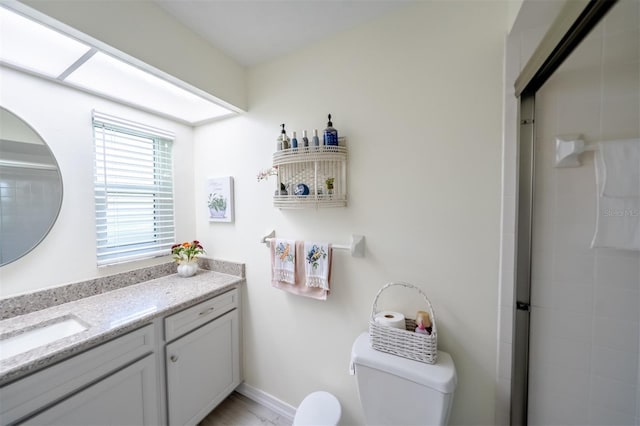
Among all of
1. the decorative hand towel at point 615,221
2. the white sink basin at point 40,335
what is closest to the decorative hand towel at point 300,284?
the white sink basin at point 40,335

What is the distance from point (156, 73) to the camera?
124cm

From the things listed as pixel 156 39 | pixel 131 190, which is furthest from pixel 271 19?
pixel 131 190

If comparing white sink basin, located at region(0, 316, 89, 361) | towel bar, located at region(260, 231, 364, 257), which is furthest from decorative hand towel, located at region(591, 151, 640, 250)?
white sink basin, located at region(0, 316, 89, 361)

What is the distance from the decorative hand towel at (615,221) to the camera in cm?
74

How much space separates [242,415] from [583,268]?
2083 mm

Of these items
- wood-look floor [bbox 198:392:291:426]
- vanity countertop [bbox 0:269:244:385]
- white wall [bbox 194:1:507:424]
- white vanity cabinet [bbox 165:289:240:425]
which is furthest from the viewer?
wood-look floor [bbox 198:392:291:426]

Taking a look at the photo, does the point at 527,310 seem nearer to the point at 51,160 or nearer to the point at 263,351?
the point at 263,351

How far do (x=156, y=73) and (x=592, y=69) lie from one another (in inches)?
76.2

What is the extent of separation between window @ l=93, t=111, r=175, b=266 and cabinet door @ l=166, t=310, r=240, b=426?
770 millimetres

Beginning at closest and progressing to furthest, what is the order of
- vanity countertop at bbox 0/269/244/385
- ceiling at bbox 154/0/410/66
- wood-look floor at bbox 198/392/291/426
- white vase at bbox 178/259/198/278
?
1. vanity countertop at bbox 0/269/244/385
2. ceiling at bbox 154/0/410/66
3. wood-look floor at bbox 198/392/291/426
4. white vase at bbox 178/259/198/278

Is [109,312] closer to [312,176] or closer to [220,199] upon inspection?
[220,199]

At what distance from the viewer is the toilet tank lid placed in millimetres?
931

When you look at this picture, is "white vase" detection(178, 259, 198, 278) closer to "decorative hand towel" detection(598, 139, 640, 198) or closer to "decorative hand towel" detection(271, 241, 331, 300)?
"decorative hand towel" detection(271, 241, 331, 300)

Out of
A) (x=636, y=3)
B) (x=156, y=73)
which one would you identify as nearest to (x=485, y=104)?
(x=636, y=3)
